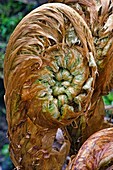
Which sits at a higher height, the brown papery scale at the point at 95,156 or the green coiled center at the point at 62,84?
the green coiled center at the point at 62,84

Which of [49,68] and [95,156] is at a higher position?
[49,68]

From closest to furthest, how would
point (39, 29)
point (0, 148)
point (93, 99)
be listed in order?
point (39, 29) → point (93, 99) → point (0, 148)

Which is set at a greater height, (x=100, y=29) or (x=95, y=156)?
(x=100, y=29)

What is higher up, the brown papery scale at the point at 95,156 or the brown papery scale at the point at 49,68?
the brown papery scale at the point at 49,68

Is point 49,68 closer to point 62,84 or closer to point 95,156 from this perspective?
point 62,84

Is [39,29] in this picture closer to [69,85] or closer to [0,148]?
[69,85]

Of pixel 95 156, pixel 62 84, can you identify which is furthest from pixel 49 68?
pixel 95 156

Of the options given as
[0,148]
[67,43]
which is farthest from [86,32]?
[0,148]

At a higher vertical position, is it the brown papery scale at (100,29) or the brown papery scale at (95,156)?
the brown papery scale at (100,29)
